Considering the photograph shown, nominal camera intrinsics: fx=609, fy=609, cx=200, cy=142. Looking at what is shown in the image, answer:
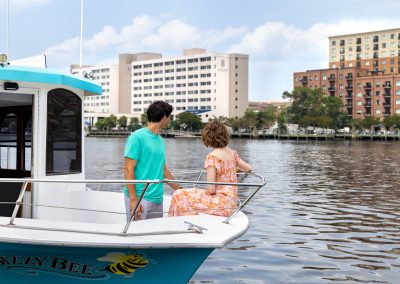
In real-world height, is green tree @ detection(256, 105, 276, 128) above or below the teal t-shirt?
above

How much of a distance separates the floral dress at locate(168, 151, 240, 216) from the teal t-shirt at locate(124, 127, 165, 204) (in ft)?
1.00

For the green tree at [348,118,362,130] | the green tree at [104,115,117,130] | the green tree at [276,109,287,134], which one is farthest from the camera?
the green tree at [104,115,117,130]

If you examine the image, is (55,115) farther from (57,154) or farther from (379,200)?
(379,200)

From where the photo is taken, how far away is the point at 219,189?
23.4 ft

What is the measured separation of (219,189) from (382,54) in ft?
540

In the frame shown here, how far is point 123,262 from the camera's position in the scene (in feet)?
21.6

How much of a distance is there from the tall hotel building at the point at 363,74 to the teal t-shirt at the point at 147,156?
145230 mm

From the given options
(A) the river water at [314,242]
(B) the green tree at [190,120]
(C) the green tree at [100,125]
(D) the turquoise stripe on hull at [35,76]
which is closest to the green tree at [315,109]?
(B) the green tree at [190,120]

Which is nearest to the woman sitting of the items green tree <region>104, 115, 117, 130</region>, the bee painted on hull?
the bee painted on hull

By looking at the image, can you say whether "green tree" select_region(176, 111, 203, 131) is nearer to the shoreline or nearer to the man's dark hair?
the shoreline

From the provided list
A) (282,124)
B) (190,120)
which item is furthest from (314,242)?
(190,120)

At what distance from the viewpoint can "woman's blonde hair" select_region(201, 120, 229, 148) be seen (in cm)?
702

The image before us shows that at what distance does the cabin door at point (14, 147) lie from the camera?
25.6ft

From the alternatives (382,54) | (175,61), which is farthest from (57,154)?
(175,61)
